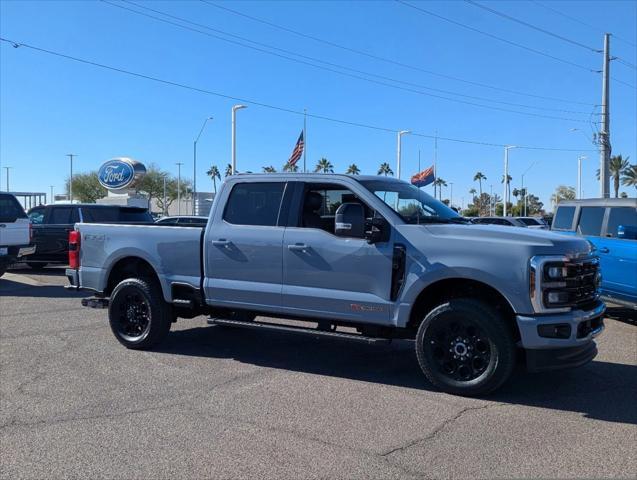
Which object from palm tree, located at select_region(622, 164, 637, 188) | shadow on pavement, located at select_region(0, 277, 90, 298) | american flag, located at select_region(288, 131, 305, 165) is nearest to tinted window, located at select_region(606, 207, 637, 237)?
shadow on pavement, located at select_region(0, 277, 90, 298)

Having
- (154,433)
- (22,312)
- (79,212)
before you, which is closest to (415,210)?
(154,433)

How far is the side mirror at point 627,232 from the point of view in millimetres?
8641

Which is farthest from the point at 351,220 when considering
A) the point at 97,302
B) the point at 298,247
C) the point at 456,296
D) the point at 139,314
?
the point at 97,302

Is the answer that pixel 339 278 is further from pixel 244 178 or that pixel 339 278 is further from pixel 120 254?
pixel 120 254

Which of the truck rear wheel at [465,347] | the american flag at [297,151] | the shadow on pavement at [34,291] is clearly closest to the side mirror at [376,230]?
the truck rear wheel at [465,347]

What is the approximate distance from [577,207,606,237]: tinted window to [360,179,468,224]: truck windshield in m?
4.12

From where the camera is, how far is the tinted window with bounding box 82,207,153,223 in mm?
14556

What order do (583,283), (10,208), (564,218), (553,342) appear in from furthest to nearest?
(10,208)
(564,218)
(583,283)
(553,342)

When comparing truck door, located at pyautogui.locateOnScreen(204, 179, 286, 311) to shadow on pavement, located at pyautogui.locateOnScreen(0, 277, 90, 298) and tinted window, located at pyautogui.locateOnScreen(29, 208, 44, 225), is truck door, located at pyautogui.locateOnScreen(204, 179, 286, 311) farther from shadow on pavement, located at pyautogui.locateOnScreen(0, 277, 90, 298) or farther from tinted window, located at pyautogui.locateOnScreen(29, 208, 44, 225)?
tinted window, located at pyautogui.locateOnScreen(29, 208, 44, 225)

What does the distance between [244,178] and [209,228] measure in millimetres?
713

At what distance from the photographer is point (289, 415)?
4.87 metres

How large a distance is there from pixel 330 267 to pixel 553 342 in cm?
220

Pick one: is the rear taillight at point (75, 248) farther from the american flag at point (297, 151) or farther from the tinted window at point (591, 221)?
the american flag at point (297, 151)

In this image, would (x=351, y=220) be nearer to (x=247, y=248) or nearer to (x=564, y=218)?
(x=247, y=248)
